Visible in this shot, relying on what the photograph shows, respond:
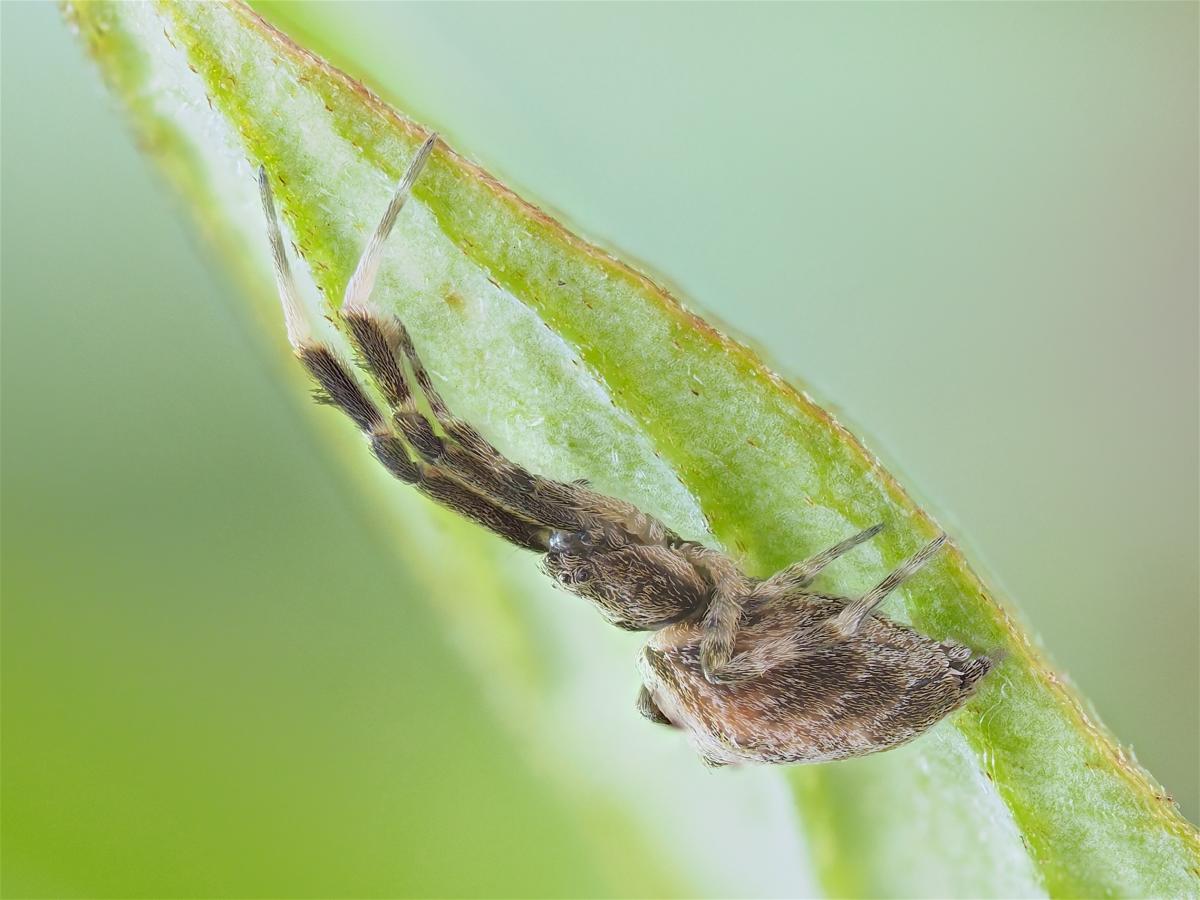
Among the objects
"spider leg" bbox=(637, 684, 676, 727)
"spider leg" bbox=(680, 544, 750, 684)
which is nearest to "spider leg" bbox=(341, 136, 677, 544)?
"spider leg" bbox=(680, 544, 750, 684)

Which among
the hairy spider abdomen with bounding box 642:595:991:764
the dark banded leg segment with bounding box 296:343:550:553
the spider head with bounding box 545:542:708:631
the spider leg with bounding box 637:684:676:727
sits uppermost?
the dark banded leg segment with bounding box 296:343:550:553

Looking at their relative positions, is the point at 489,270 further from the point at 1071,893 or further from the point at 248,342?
the point at 1071,893

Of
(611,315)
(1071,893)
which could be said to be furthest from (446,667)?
(1071,893)

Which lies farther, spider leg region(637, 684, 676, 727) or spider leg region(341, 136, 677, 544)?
spider leg region(637, 684, 676, 727)

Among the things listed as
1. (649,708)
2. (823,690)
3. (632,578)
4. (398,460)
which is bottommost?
(823,690)

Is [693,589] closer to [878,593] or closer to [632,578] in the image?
[632,578]

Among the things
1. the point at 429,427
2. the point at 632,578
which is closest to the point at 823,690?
the point at 632,578

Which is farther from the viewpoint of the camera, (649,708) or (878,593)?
(649,708)

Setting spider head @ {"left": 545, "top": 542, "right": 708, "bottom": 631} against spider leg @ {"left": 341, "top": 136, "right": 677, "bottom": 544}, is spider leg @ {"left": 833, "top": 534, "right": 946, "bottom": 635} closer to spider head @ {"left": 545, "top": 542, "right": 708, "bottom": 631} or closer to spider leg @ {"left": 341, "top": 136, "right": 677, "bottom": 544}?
spider head @ {"left": 545, "top": 542, "right": 708, "bottom": 631}
